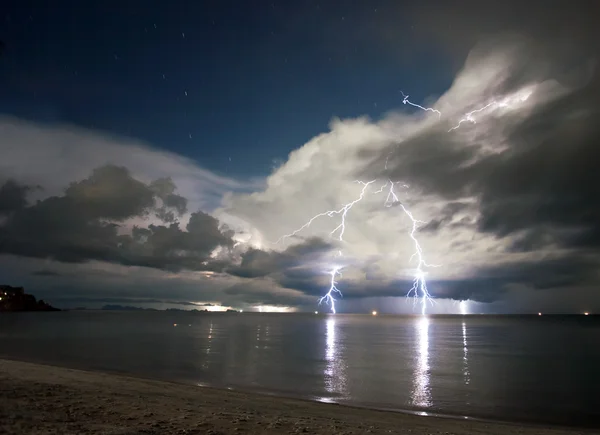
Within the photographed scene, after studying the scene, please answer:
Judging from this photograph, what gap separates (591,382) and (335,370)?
2354 cm

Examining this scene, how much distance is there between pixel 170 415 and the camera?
1505 cm

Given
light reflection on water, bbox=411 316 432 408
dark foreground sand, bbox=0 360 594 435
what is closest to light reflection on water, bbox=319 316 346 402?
light reflection on water, bbox=411 316 432 408

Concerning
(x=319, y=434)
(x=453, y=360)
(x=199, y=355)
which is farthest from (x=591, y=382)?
(x=199, y=355)

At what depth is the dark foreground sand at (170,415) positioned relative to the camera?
1262cm

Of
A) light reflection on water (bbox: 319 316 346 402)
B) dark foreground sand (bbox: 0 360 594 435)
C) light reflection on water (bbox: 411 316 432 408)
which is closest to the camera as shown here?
dark foreground sand (bbox: 0 360 594 435)

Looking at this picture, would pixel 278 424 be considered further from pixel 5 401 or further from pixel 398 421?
pixel 5 401

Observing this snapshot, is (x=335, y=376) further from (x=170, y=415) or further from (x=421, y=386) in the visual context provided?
(x=170, y=415)

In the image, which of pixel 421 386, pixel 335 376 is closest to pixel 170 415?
pixel 421 386

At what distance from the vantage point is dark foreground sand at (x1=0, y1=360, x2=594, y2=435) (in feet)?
41.4

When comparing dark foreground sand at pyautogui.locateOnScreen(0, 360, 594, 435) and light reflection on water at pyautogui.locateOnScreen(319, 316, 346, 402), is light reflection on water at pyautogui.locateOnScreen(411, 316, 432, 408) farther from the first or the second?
dark foreground sand at pyautogui.locateOnScreen(0, 360, 594, 435)

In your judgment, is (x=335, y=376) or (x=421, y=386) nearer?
(x=421, y=386)

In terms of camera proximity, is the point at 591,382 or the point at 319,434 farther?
the point at 591,382

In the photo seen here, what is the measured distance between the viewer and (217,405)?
1880 centimetres

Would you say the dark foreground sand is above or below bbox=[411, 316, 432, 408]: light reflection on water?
above
